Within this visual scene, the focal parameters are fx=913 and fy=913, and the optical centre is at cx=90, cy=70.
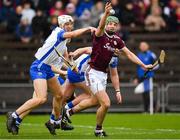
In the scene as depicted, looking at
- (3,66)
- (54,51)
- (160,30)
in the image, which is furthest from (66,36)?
(160,30)

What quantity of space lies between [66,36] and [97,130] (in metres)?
2.02

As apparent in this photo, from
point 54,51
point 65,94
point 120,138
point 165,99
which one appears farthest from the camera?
point 165,99

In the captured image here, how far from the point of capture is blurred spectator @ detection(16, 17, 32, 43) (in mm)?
32625

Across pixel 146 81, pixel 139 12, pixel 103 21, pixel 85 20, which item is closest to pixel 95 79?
pixel 103 21

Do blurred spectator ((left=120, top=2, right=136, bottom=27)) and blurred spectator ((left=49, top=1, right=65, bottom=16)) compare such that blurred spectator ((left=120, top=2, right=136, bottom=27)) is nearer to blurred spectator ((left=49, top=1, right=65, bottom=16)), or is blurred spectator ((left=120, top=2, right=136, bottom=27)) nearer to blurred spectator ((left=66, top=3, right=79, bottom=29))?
blurred spectator ((left=66, top=3, right=79, bottom=29))

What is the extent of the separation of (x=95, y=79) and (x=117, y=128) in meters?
3.17

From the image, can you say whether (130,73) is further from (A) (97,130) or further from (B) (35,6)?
(A) (97,130)

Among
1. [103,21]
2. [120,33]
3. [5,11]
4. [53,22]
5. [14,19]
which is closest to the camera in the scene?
[103,21]

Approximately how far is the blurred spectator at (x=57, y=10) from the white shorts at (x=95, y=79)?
539 inches

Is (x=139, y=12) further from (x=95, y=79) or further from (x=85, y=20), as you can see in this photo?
(x=95, y=79)

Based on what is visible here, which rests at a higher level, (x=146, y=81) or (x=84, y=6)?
(x=84, y=6)

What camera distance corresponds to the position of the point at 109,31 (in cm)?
1866

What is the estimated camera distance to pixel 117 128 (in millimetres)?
21688

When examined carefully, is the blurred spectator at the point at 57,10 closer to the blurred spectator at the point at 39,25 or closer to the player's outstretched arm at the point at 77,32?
the blurred spectator at the point at 39,25
